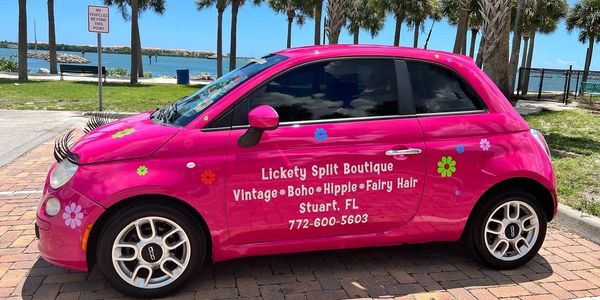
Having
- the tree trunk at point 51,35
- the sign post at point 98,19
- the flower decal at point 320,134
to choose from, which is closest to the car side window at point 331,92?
the flower decal at point 320,134

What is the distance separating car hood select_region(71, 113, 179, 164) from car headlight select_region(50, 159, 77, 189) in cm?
9

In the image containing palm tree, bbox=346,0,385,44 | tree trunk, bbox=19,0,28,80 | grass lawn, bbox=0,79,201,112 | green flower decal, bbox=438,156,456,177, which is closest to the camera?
green flower decal, bbox=438,156,456,177

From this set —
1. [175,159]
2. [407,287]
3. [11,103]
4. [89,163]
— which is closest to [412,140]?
[407,287]

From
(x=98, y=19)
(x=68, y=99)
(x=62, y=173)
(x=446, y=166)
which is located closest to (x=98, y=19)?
(x=98, y=19)

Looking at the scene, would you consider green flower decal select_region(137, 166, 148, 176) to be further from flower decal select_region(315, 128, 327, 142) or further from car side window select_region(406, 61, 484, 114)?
car side window select_region(406, 61, 484, 114)

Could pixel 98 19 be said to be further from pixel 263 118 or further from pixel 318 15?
pixel 318 15

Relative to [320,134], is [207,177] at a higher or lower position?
lower

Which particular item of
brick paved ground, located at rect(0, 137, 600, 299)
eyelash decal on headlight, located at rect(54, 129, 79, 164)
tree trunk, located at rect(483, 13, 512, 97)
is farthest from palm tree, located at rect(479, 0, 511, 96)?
eyelash decal on headlight, located at rect(54, 129, 79, 164)

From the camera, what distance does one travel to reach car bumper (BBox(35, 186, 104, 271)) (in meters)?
3.17

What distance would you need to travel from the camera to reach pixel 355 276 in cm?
382

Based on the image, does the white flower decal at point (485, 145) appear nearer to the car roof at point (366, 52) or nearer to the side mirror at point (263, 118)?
the car roof at point (366, 52)

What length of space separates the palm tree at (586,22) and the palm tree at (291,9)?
1900cm

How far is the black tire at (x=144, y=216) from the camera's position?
3203 mm

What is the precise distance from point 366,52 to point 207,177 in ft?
5.02
